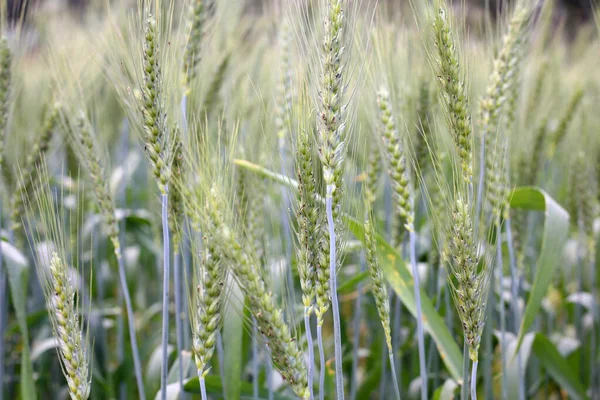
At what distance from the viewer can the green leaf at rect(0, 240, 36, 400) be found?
1441mm

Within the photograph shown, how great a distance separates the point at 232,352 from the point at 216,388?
0.19 metres

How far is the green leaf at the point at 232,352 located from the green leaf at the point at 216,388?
0.30 feet

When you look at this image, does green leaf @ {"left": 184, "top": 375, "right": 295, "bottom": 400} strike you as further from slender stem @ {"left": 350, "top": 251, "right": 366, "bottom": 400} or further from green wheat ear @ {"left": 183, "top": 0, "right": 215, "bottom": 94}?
green wheat ear @ {"left": 183, "top": 0, "right": 215, "bottom": 94}

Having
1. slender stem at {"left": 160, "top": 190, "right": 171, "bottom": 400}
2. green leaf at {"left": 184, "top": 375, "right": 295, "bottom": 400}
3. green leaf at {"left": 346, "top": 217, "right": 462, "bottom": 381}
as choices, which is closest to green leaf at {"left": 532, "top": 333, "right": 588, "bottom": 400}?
green leaf at {"left": 346, "top": 217, "right": 462, "bottom": 381}

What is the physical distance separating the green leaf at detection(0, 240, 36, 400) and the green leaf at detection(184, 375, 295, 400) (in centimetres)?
39

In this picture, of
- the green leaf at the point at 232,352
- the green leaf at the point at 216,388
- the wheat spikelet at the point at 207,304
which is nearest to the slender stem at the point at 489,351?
the green leaf at the point at 216,388

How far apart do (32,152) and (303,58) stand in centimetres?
99

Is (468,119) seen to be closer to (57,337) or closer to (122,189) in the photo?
(57,337)

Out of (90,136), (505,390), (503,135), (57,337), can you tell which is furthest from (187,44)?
(505,390)

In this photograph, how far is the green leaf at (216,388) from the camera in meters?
1.42

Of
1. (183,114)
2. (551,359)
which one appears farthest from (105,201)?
(551,359)

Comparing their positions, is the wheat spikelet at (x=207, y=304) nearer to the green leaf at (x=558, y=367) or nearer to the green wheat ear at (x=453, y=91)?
the green wheat ear at (x=453, y=91)

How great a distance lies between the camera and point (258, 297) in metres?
0.98

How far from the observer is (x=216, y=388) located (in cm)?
149
